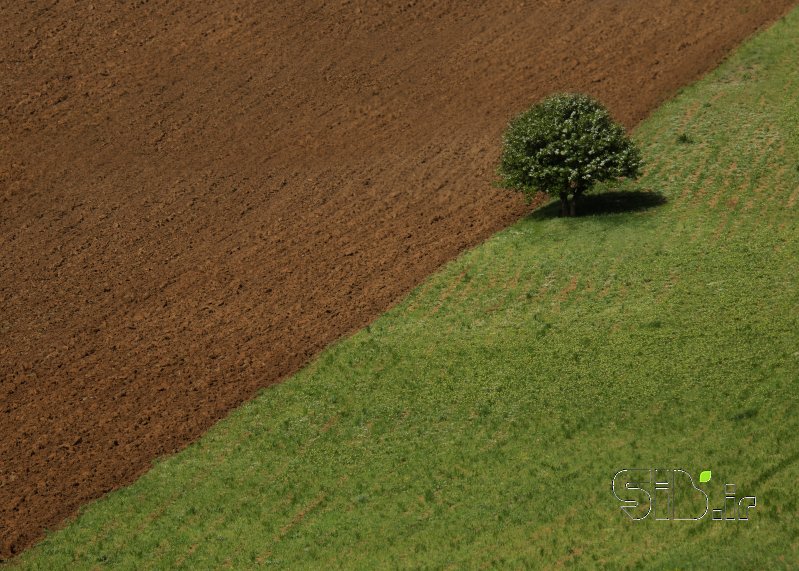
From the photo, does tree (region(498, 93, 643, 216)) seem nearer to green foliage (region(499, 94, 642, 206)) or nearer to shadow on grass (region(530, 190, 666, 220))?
green foliage (region(499, 94, 642, 206))

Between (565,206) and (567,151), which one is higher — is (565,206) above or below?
below

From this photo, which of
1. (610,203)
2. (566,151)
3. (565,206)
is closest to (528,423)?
(566,151)

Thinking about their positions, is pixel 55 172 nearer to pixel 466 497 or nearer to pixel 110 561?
pixel 110 561

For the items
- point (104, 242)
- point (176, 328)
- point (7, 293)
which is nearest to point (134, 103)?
point (104, 242)

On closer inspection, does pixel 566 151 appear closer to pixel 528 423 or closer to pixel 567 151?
pixel 567 151
